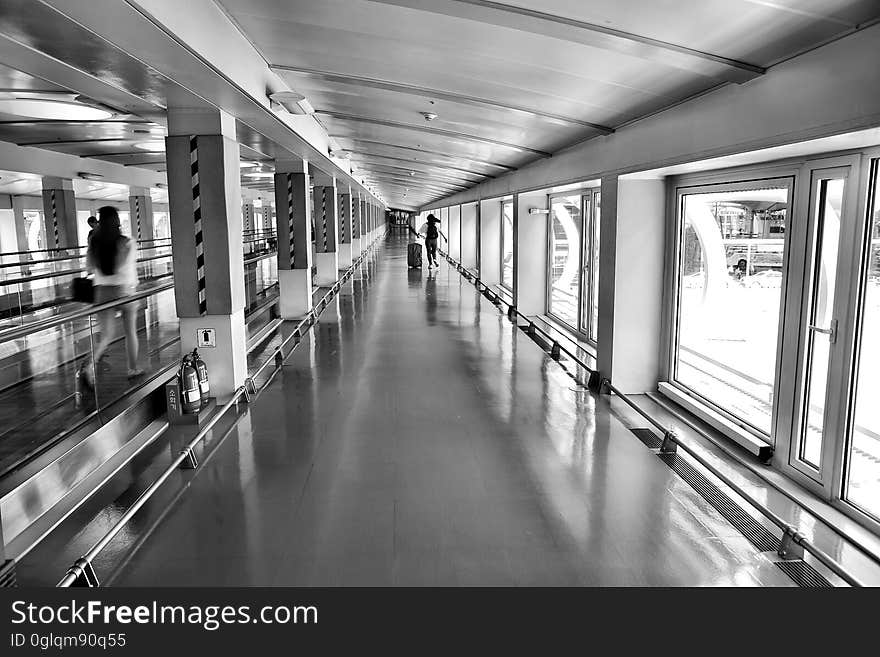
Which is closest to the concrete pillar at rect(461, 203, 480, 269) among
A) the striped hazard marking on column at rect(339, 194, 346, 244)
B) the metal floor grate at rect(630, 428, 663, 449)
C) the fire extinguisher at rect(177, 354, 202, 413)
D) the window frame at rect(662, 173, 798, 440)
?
the striped hazard marking on column at rect(339, 194, 346, 244)

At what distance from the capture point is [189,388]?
19.9 feet

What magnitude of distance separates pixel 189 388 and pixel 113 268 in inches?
81.5

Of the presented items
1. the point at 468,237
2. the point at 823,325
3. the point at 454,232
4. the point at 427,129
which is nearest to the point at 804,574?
the point at 823,325

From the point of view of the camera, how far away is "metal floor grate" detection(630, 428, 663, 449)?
5.46m

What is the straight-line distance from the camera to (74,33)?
3611 millimetres

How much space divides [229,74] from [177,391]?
286 cm

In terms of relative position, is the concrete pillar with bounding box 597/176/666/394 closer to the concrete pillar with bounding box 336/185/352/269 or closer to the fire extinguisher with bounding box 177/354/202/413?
the fire extinguisher with bounding box 177/354/202/413

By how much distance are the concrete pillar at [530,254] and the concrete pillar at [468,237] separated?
8.63 m

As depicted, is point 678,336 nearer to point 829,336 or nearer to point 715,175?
point 715,175

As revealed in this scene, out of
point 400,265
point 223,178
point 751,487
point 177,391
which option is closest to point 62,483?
point 177,391

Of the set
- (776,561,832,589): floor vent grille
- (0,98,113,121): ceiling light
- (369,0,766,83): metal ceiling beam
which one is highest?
(0,98,113,121): ceiling light

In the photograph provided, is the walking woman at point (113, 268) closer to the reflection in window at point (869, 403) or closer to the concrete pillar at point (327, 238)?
the reflection in window at point (869, 403)

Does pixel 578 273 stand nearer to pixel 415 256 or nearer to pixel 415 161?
pixel 415 161

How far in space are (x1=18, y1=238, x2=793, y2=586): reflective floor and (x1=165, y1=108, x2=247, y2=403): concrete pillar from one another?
657 mm
